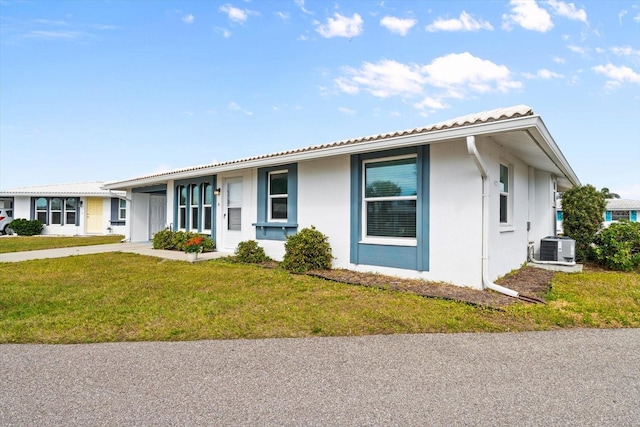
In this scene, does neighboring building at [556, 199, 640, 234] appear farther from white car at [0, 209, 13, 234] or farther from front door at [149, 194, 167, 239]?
white car at [0, 209, 13, 234]

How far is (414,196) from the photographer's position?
6.38 metres

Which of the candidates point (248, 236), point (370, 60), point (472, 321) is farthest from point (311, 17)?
point (472, 321)

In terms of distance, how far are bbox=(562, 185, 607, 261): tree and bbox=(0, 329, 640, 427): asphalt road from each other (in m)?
7.11

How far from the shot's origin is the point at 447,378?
8.83 ft

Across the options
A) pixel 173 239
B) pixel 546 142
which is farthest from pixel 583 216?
pixel 173 239

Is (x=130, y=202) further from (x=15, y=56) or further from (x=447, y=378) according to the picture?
(x=447, y=378)

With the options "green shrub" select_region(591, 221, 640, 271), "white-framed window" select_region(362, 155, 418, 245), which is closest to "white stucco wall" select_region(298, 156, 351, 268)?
"white-framed window" select_region(362, 155, 418, 245)

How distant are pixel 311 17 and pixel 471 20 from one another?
452cm

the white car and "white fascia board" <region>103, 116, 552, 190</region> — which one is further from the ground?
"white fascia board" <region>103, 116, 552, 190</region>

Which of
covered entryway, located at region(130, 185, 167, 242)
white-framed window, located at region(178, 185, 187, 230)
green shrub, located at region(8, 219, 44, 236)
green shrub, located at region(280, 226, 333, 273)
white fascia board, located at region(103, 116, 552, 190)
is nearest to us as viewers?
white fascia board, located at region(103, 116, 552, 190)

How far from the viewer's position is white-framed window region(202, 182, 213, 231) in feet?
35.9

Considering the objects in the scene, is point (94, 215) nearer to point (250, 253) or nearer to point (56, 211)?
point (56, 211)

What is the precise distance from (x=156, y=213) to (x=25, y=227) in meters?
10.0

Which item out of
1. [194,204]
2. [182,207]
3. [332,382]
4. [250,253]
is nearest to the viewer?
[332,382]
